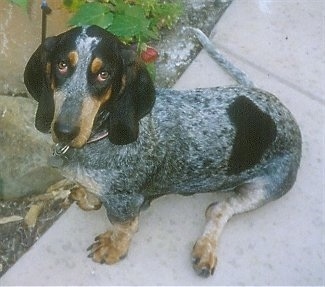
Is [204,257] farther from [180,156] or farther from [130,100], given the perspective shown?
[130,100]

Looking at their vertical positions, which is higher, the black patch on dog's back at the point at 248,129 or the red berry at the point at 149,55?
the black patch on dog's back at the point at 248,129

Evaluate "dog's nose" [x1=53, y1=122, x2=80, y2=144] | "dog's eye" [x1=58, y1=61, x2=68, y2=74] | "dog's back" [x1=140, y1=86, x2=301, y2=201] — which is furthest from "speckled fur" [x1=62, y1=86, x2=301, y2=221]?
"dog's eye" [x1=58, y1=61, x2=68, y2=74]

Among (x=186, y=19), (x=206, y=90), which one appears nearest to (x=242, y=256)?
(x=206, y=90)

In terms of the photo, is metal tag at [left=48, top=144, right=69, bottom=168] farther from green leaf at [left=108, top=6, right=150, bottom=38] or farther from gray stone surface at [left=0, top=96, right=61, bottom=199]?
green leaf at [left=108, top=6, right=150, bottom=38]

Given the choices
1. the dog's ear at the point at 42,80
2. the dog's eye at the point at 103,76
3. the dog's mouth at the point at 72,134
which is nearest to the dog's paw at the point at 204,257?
the dog's mouth at the point at 72,134

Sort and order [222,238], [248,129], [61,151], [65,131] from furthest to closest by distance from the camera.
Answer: [222,238] → [248,129] → [61,151] → [65,131]

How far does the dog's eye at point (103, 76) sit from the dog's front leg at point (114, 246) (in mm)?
1152

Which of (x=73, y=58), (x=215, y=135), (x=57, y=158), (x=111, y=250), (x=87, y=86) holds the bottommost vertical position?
(x=111, y=250)

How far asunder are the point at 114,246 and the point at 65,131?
1191 mm

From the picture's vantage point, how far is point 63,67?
3418 mm

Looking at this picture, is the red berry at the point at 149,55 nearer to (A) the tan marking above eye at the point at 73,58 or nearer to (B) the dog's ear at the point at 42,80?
(B) the dog's ear at the point at 42,80

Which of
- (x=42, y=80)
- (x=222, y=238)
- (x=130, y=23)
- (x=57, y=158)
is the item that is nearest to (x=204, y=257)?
(x=222, y=238)

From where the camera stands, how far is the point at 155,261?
439 cm

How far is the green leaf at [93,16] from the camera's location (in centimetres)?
473
